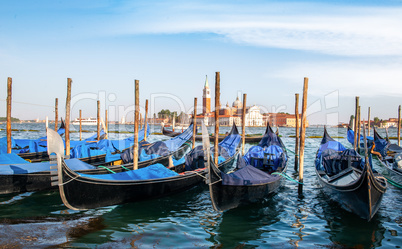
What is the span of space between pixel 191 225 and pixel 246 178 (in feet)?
4.48

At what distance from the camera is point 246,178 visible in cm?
570

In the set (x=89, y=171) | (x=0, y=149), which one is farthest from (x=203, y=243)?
(x=0, y=149)

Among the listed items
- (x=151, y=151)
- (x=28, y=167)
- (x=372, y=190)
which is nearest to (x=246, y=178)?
(x=372, y=190)

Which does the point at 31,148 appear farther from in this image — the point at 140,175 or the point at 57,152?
the point at 57,152

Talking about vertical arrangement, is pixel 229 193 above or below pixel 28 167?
below

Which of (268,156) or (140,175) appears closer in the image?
(140,175)

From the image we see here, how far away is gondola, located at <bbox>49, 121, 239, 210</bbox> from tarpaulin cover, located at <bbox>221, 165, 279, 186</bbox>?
1.93 feet

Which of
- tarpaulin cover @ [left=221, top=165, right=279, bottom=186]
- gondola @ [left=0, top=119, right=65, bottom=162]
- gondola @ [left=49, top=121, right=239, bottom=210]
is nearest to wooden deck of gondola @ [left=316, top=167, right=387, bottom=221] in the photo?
tarpaulin cover @ [left=221, top=165, right=279, bottom=186]

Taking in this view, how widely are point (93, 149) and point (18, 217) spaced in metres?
5.10

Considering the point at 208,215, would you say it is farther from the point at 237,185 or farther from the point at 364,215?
the point at 364,215

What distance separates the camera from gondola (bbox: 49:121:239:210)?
4.89m

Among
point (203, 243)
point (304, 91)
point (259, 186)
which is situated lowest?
point (203, 243)

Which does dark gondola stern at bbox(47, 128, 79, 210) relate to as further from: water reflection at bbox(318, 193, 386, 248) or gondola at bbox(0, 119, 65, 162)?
gondola at bbox(0, 119, 65, 162)

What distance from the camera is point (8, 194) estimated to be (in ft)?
20.8
